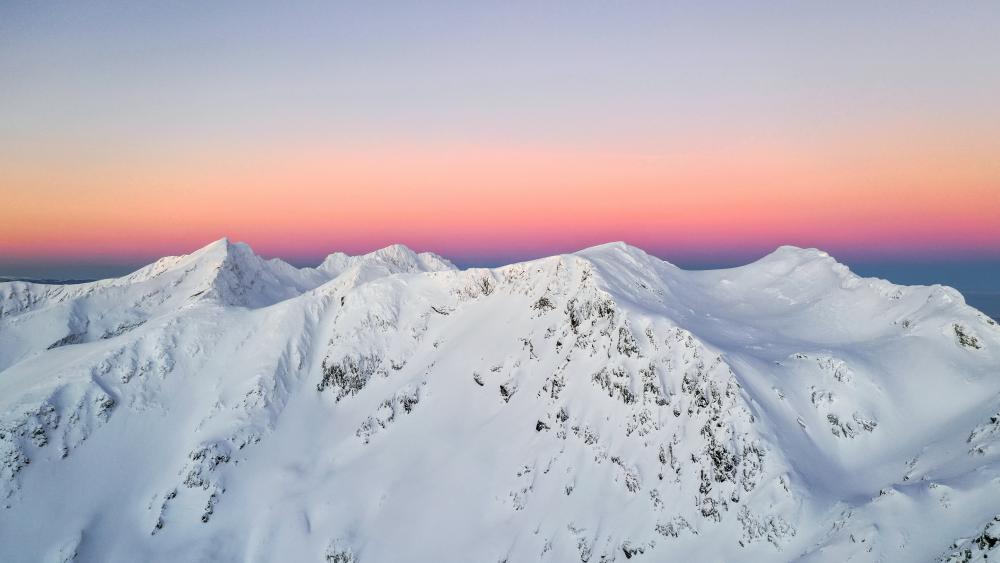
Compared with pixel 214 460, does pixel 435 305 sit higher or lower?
higher

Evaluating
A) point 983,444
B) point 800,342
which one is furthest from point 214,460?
point 983,444

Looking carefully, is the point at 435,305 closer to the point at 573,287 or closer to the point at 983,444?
the point at 573,287

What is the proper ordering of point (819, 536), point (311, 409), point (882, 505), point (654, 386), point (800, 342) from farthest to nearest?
point (311, 409)
point (800, 342)
point (654, 386)
point (819, 536)
point (882, 505)

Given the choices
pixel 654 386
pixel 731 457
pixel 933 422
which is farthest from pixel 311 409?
pixel 933 422

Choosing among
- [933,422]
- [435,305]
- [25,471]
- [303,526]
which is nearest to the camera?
[933,422]

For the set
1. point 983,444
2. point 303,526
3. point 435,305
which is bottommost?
point 303,526

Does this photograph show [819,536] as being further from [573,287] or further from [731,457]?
[573,287]

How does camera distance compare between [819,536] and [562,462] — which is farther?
[562,462]
